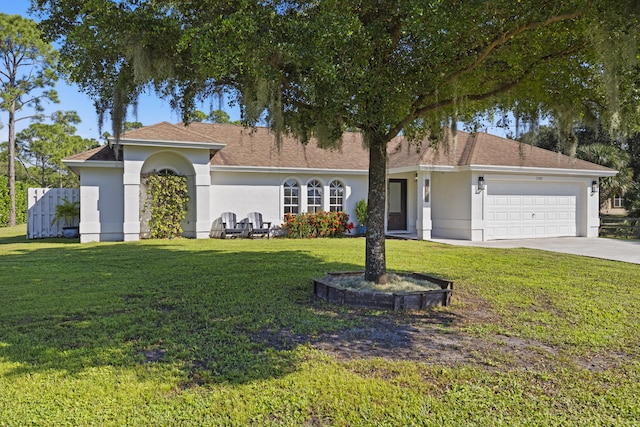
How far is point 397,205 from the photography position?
1855 centimetres

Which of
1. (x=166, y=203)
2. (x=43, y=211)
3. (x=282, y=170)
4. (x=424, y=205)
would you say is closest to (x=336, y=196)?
(x=282, y=170)

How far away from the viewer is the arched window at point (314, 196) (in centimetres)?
1750

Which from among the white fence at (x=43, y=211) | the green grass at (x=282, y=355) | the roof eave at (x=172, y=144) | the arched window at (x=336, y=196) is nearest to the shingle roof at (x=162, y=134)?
the roof eave at (x=172, y=144)

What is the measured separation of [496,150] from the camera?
55.8 feet

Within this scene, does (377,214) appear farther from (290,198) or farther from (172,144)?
(290,198)

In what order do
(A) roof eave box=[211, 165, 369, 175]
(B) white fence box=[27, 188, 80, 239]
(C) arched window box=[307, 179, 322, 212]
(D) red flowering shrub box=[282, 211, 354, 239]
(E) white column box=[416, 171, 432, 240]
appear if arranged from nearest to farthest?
(E) white column box=[416, 171, 432, 240], (A) roof eave box=[211, 165, 369, 175], (B) white fence box=[27, 188, 80, 239], (D) red flowering shrub box=[282, 211, 354, 239], (C) arched window box=[307, 179, 322, 212]

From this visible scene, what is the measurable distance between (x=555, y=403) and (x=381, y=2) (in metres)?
4.83

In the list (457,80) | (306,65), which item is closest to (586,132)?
(457,80)

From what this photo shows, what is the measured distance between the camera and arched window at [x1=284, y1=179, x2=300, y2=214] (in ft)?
56.7

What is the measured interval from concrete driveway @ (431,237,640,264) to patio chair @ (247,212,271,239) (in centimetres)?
590

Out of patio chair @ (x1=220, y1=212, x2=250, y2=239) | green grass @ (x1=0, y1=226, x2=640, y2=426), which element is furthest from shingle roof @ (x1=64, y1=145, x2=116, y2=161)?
green grass @ (x1=0, y1=226, x2=640, y2=426)

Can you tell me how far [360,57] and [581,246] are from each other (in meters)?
11.6

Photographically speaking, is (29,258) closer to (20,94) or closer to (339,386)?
(339,386)

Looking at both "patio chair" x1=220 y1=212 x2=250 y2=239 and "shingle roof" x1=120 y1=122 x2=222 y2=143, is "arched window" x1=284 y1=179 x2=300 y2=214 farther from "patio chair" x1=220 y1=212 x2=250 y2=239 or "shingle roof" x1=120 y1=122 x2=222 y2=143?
"shingle roof" x1=120 y1=122 x2=222 y2=143
